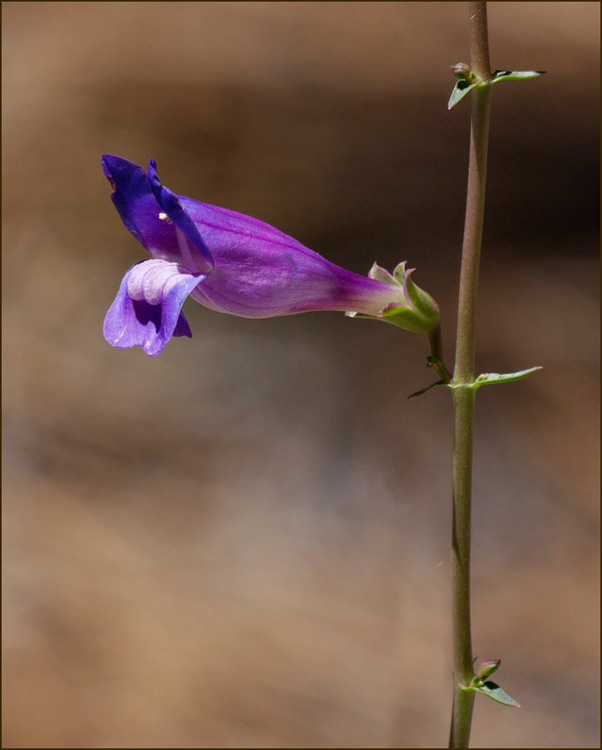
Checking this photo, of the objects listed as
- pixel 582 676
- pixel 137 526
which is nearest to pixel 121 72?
pixel 137 526

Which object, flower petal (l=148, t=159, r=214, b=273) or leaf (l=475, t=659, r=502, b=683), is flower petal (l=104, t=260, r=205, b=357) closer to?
flower petal (l=148, t=159, r=214, b=273)

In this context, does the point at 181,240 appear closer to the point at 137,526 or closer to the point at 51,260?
the point at 137,526

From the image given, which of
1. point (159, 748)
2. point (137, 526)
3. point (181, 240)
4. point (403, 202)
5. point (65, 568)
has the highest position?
point (403, 202)

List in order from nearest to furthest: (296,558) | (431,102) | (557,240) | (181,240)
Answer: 1. (181,240)
2. (296,558)
3. (431,102)
4. (557,240)

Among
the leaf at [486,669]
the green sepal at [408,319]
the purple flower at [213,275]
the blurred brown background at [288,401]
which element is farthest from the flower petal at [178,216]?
the blurred brown background at [288,401]

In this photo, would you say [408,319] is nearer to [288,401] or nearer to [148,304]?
[148,304]

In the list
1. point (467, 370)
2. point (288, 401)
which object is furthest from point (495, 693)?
point (288, 401)

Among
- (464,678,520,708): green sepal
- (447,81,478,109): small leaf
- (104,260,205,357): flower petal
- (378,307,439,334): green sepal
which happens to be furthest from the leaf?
(447,81,478,109): small leaf
